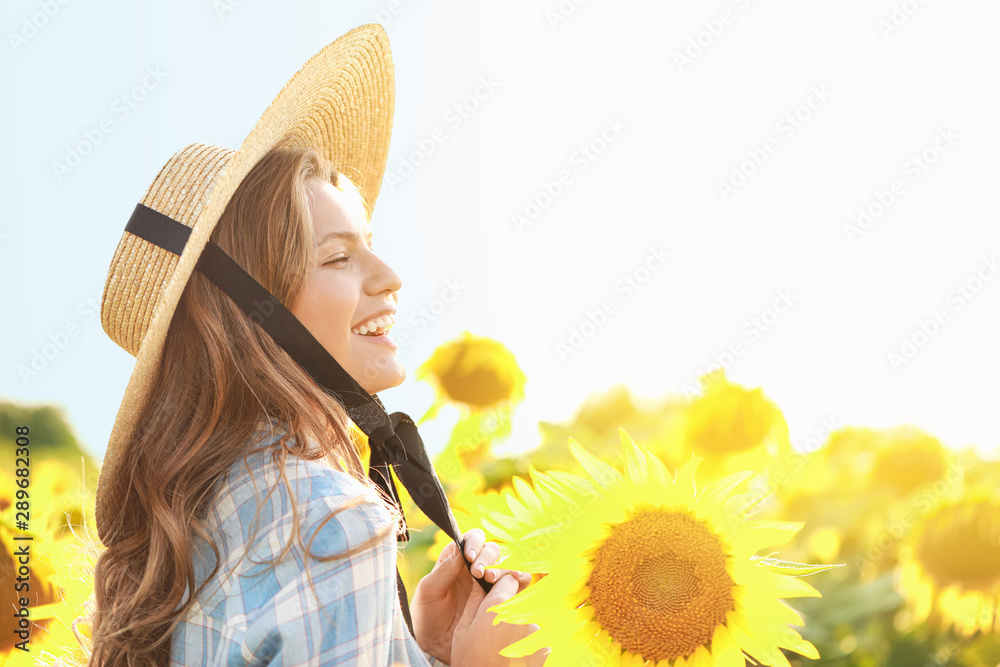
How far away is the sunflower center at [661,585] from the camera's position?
32.0 inches

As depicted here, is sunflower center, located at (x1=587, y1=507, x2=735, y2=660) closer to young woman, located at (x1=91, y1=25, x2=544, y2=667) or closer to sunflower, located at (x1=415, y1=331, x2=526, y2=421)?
young woman, located at (x1=91, y1=25, x2=544, y2=667)

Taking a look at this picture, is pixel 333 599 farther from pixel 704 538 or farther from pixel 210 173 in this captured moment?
pixel 210 173

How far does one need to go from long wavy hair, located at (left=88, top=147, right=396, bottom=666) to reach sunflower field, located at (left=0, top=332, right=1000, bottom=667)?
258 millimetres

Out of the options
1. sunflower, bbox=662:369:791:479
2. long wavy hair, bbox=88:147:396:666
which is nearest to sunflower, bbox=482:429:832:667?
long wavy hair, bbox=88:147:396:666

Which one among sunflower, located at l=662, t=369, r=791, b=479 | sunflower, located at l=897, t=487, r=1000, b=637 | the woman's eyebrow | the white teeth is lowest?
the white teeth

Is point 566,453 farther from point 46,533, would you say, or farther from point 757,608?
point 46,533

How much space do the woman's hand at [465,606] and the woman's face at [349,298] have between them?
0.31 meters

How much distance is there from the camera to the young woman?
3.35 ft

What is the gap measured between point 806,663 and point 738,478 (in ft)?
1.86

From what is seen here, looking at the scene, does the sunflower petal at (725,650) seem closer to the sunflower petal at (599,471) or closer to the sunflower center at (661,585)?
the sunflower center at (661,585)

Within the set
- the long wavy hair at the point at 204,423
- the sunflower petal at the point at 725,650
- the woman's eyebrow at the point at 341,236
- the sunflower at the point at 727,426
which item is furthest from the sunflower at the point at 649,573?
the sunflower at the point at 727,426

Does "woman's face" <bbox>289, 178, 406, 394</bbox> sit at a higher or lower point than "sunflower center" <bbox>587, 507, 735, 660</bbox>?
lower

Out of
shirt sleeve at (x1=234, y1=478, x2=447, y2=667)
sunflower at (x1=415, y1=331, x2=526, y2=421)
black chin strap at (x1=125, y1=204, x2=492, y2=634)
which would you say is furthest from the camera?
sunflower at (x1=415, y1=331, x2=526, y2=421)

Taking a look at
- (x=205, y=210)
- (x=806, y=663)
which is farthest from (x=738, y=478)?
(x=205, y=210)
